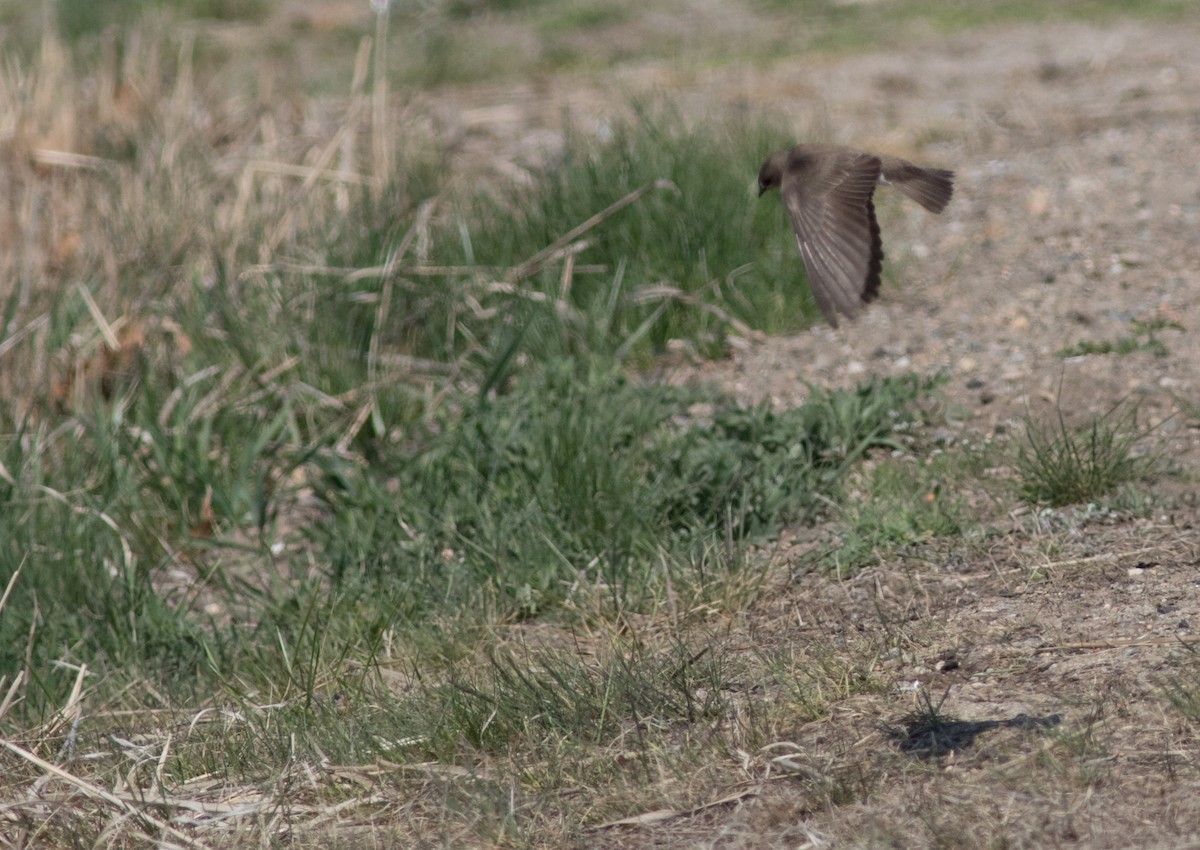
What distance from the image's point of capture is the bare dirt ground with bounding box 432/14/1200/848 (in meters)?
2.41

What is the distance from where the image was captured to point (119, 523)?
4.34 meters

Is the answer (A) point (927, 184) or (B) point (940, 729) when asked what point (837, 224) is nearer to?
(A) point (927, 184)

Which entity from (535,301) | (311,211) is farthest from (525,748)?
(311,211)

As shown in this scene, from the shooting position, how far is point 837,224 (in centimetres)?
296

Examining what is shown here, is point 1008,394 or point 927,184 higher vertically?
point 927,184

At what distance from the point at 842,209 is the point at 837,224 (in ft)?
0.17

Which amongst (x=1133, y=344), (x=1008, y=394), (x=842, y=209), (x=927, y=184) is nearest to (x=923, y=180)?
(x=927, y=184)

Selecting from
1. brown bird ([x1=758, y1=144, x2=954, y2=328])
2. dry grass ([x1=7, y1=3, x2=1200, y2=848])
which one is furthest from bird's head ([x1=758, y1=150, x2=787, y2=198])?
dry grass ([x1=7, y1=3, x2=1200, y2=848])

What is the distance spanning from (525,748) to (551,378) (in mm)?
1902

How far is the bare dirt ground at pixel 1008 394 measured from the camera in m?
2.41

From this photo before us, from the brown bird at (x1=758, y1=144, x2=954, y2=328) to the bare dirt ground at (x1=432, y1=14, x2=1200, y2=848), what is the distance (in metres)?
0.69

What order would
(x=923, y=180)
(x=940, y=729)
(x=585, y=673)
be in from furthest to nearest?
(x=923, y=180) → (x=585, y=673) → (x=940, y=729)

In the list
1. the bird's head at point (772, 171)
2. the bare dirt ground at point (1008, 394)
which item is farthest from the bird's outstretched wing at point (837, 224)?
the bare dirt ground at point (1008, 394)

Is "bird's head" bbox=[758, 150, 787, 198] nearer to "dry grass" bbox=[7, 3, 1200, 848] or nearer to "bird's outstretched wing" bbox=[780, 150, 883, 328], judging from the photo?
"bird's outstretched wing" bbox=[780, 150, 883, 328]
